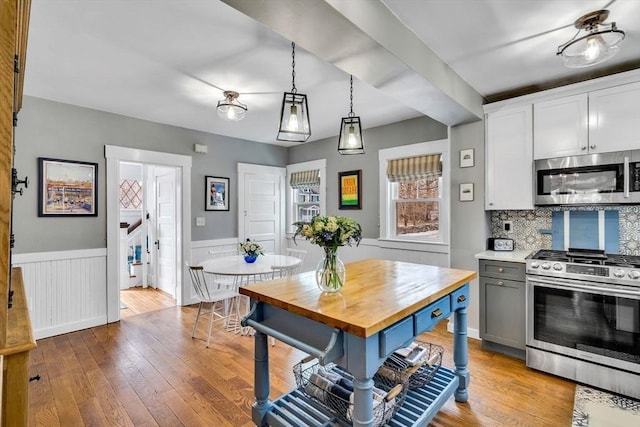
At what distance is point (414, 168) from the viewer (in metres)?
4.08

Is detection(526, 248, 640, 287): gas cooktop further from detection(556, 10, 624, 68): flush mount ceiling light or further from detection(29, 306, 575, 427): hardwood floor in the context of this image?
detection(556, 10, 624, 68): flush mount ceiling light

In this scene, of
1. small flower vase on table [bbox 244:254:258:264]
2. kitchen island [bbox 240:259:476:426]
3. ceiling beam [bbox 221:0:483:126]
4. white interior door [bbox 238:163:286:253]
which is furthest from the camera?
white interior door [bbox 238:163:286:253]

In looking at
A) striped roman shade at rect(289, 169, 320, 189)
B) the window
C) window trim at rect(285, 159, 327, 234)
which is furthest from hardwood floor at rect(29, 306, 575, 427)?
the window

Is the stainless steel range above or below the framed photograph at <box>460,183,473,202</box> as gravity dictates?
below

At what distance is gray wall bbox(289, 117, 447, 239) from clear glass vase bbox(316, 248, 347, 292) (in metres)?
2.75

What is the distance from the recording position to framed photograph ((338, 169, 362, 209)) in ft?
15.5

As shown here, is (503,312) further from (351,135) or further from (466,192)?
(351,135)

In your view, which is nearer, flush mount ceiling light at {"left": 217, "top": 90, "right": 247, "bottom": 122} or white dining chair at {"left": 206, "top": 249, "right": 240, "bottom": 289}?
flush mount ceiling light at {"left": 217, "top": 90, "right": 247, "bottom": 122}

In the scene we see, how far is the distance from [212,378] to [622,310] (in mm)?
3187

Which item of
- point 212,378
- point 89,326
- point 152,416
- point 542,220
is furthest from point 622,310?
point 89,326

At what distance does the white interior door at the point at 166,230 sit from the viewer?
15.7 feet

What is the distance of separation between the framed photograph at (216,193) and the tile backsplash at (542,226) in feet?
12.3

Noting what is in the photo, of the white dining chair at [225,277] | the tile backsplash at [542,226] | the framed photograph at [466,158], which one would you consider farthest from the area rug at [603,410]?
the white dining chair at [225,277]

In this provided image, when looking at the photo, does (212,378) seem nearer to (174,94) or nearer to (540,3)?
(174,94)
